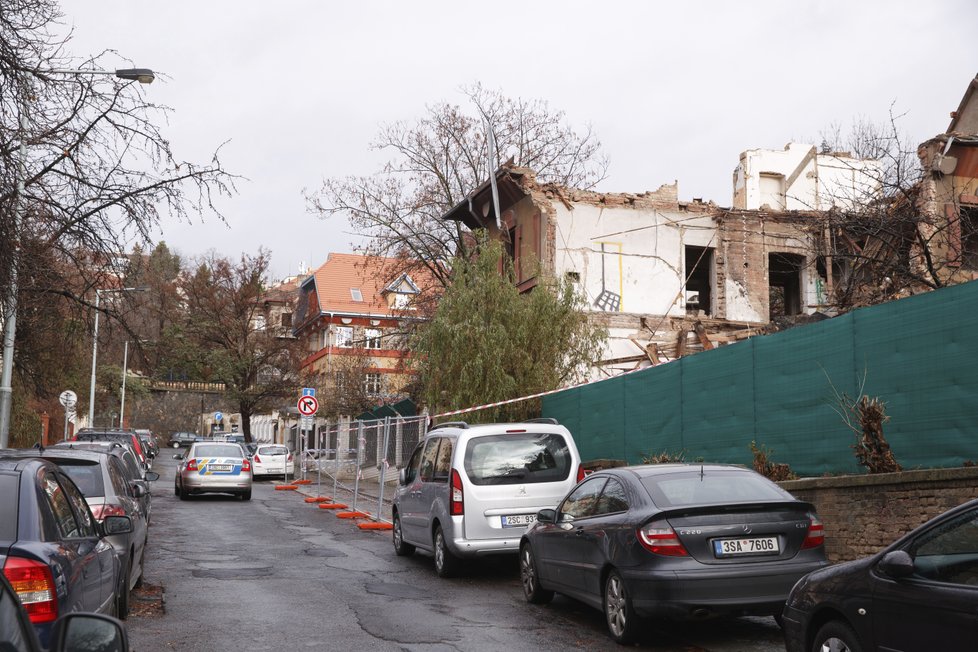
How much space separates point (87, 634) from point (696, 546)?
19.5ft

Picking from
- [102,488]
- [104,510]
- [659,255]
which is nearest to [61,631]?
[104,510]

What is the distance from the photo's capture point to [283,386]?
227 ft

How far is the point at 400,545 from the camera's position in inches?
620

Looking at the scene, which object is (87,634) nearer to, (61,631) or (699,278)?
(61,631)

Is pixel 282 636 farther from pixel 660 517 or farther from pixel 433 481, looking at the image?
pixel 433 481

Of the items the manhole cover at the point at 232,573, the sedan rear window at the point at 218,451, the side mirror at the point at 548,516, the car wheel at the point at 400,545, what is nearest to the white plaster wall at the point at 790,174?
the sedan rear window at the point at 218,451

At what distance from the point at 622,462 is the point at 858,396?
626 cm

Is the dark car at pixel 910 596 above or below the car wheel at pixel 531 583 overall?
above

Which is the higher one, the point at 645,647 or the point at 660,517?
the point at 660,517

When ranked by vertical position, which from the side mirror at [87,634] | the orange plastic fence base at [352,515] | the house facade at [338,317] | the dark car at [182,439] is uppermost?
the house facade at [338,317]

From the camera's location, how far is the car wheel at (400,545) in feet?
51.2

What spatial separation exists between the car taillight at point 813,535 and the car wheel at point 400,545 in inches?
317

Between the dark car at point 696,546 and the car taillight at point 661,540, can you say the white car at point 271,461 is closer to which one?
the dark car at point 696,546

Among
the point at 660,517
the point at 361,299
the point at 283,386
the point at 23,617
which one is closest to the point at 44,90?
the point at 660,517
